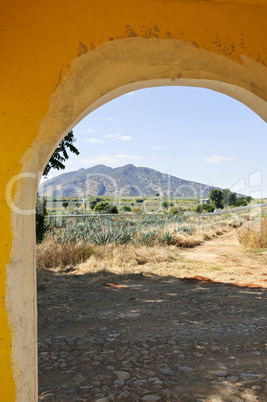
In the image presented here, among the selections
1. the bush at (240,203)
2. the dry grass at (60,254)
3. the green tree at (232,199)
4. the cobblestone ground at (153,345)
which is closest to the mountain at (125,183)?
the green tree at (232,199)

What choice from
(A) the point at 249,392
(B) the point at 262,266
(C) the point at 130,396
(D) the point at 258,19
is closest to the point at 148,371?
(C) the point at 130,396

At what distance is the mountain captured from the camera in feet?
409

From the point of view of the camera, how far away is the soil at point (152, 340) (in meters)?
3.46

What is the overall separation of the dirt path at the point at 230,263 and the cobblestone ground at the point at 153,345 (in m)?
1.49

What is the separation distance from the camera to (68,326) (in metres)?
5.48

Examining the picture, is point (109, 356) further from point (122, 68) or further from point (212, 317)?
point (122, 68)

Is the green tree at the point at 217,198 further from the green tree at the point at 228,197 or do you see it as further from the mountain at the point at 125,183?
the mountain at the point at 125,183

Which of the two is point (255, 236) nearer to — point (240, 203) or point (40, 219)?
point (40, 219)

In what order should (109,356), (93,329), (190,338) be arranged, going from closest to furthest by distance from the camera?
(109,356) < (190,338) < (93,329)

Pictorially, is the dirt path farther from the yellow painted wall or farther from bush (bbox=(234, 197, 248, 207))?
bush (bbox=(234, 197, 248, 207))

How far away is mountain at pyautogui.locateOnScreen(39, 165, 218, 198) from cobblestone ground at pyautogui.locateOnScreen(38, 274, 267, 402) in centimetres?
10691

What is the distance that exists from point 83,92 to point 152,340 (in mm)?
3654

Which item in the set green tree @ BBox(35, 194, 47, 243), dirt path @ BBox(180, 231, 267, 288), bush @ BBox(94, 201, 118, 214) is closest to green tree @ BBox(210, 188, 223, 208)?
bush @ BBox(94, 201, 118, 214)

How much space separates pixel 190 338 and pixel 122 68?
383 cm
